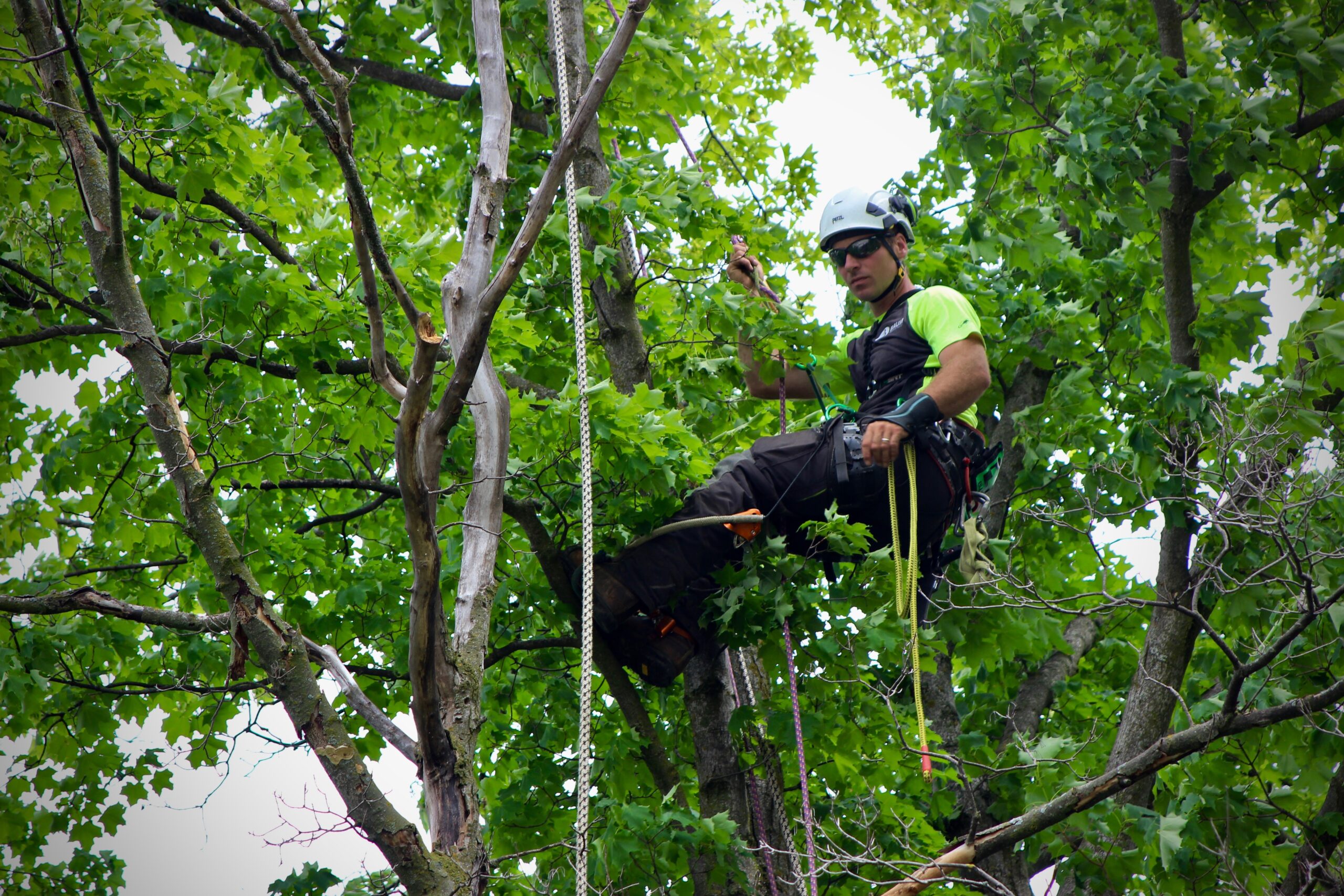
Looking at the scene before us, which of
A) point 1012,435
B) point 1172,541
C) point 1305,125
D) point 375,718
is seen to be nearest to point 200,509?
point 375,718

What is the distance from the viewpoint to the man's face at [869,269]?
505cm

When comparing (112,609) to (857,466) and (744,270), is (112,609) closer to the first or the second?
(857,466)

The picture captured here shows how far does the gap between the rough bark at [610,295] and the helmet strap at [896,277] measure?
1.09 metres

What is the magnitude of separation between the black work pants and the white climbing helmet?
0.97 metres

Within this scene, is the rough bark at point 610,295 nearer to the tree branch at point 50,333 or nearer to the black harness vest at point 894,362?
the black harness vest at point 894,362

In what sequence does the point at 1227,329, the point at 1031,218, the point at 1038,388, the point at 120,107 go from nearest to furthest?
the point at 120,107 < the point at 1227,329 < the point at 1031,218 < the point at 1038,388

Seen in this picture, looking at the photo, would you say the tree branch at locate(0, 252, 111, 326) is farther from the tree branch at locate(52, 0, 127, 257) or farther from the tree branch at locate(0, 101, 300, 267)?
the tree branch at locate(52, 0, 127, 257)

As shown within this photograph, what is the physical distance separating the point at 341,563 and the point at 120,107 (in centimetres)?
252

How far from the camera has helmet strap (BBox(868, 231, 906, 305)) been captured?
507 cm

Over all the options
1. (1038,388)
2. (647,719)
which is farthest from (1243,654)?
(647,719)

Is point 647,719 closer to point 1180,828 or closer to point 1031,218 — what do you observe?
point 1180,828

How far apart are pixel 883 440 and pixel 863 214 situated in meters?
1.25

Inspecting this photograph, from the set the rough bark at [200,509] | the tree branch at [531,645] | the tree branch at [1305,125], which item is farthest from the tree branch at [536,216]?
the tree branch at [1305,125]

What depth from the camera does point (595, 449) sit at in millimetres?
4348
